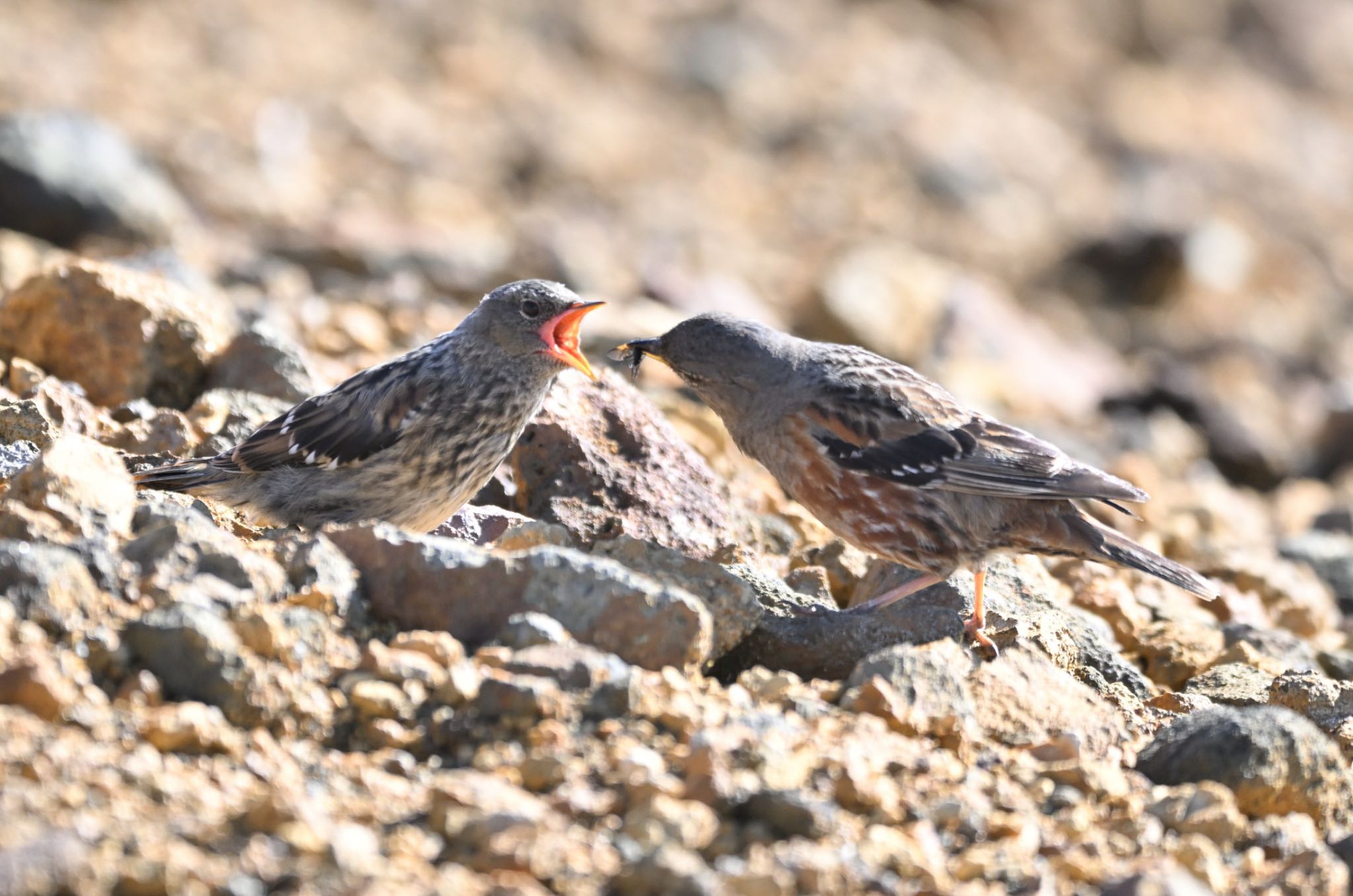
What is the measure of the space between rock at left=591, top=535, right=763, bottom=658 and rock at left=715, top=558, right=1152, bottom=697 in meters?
0.14

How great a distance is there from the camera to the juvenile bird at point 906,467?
7469mm

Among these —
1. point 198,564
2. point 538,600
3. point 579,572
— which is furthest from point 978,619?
point 198,564

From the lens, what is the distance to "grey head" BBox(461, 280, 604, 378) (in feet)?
24.6

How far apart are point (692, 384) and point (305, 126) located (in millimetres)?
12454

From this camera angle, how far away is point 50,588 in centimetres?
498

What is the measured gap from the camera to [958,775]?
5207mm

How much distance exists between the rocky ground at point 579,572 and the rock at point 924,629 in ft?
0.07

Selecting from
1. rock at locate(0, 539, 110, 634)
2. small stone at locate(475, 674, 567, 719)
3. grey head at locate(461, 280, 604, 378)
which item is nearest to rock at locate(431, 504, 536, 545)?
grey head at locate(461, 280, 604, 378)

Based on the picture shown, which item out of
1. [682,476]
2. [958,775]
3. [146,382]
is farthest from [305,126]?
[958,775]

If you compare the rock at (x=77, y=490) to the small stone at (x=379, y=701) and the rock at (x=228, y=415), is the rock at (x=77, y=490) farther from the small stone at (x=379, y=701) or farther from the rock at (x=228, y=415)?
the rock at (x=228, y=415)

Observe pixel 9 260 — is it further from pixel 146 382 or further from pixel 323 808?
pixel 323 808

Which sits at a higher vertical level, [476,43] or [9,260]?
[476,43]

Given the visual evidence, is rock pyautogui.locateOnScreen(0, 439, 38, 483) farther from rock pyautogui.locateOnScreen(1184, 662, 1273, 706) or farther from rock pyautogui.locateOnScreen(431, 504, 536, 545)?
rock pyautogui.locateOnScreen(1184, 662, 1273, 706)

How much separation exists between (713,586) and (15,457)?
2874 mm
